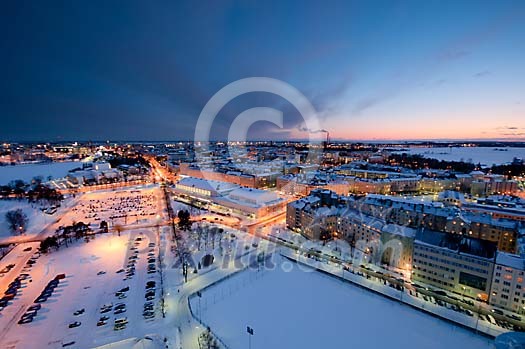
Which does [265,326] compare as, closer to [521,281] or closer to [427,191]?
[521,281]

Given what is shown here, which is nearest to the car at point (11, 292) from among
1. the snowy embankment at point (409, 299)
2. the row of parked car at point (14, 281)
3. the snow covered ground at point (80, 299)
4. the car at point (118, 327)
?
the row of parked car at point (14, 281)

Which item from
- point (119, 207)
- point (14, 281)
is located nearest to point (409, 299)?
point (14, 281)

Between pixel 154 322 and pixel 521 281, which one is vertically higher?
pixel 521 281

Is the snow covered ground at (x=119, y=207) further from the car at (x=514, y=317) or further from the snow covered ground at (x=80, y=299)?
the car at (x=514, y=317)

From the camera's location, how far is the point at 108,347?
779cm

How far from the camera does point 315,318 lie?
9.34 m

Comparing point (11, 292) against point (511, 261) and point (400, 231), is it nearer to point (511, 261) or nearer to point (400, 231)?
point (400, 231)

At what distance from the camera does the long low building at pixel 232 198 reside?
2100cm

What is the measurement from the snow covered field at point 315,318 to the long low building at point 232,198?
959cm

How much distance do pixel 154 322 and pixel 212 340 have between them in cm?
234

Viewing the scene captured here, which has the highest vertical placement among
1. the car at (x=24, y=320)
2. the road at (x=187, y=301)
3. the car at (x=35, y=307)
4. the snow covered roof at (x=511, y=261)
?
the snow covered roof at (x=511, y=261)

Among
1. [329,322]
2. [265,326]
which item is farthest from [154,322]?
[329,322]

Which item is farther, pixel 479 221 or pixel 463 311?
pixel 479 221

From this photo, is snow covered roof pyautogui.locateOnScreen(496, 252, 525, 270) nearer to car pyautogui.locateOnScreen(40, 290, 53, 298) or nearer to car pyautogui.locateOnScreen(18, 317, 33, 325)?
car pyautogui.locateOnScreen(18, 317, 33, 325)
